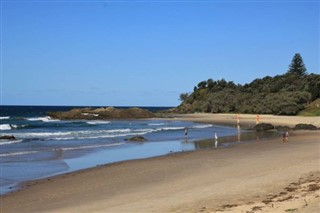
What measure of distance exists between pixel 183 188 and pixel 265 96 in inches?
2951

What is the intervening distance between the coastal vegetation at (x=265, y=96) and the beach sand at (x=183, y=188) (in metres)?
54.0

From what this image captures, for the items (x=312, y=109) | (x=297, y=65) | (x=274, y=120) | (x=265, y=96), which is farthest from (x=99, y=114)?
(x=297, y=65)

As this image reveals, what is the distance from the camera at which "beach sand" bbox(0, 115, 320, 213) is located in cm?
1001

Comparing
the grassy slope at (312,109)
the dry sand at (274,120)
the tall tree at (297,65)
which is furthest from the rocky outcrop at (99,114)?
the tall tree at (297,65)

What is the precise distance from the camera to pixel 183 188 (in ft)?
42.4

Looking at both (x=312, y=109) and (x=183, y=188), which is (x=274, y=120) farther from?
(x=183, y=188)

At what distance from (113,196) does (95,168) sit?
6.16 meters

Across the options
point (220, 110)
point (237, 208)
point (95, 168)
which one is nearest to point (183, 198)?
point (237, 208)

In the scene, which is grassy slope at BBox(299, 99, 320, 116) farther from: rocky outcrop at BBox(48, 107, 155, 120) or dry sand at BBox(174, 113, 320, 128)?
rocky outcrop at BBox(48, 107, 155, 120)

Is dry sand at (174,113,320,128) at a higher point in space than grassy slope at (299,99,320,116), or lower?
lower

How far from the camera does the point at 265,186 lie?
39.9 feet

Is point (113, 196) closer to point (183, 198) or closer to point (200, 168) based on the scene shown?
point (183, 198)

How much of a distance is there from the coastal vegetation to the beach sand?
5404 cm

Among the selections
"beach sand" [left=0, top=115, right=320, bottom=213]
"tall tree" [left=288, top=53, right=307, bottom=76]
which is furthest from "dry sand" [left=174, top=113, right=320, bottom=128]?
"tall tree" [left=288, top=53, right=307, bottom=76]
